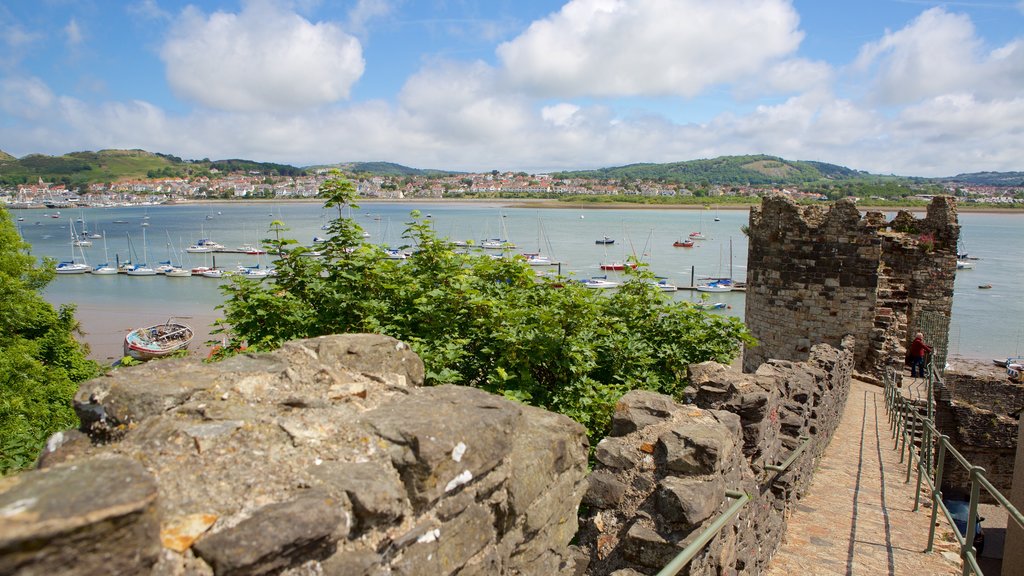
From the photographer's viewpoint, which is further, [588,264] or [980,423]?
[588,264]

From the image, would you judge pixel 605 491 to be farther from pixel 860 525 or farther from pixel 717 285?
pixel 717 285

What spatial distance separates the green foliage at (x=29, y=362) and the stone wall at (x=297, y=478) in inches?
264

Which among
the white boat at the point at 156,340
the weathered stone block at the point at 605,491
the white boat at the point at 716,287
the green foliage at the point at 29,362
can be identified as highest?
the weathered stone block at the point at 605,491

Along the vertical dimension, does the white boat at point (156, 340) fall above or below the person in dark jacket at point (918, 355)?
below

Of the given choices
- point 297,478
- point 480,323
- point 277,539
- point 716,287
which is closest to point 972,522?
point 480,323

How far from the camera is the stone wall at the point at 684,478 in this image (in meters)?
3.65

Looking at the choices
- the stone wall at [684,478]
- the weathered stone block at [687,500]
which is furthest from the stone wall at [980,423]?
the weathered stone block at [687,500]

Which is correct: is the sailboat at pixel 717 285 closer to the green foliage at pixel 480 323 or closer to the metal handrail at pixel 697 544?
the green foliage at pixel 480 323

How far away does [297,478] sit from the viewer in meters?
2.16

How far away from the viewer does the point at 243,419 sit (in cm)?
242

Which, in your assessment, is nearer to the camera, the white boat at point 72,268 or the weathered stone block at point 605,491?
the weathered stone block at point 605,491

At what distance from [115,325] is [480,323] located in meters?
46.1

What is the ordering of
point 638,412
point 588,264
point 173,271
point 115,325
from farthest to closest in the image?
point 588,264
point 173,271
point 115,325
point 638,412

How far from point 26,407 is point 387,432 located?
14816 mm
